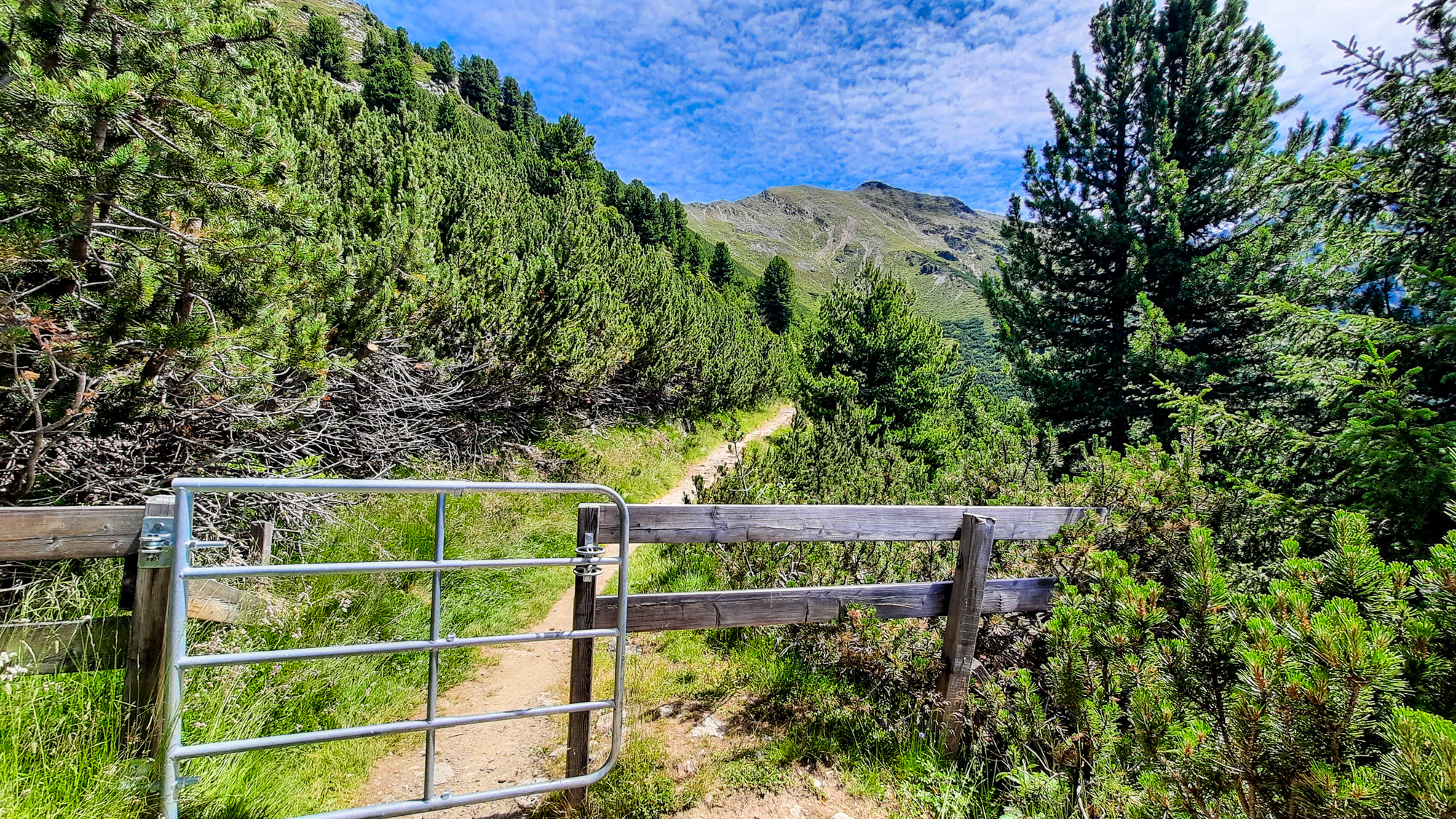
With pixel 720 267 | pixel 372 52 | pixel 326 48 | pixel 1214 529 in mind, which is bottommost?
pixel 1214 529

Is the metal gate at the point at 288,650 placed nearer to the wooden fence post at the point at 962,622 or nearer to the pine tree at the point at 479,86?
the wooden fence post at the point at 962,622

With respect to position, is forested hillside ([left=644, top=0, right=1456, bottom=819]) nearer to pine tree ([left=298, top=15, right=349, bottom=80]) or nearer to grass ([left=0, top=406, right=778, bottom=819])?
grass ([left=0, top=406, right=778, bottom=819])

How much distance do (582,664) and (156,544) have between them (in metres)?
1.78

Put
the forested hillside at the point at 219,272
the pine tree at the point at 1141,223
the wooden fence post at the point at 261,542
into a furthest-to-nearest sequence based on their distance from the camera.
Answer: the pine tree at the point at 1141,223 < the wooden fence post at the point at 261,542 < the forested hillside at the point at 219,272

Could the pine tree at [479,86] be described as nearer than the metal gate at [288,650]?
No

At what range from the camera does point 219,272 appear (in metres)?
3.07

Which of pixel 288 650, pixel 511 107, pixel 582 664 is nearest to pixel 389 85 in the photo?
pixel 511 107

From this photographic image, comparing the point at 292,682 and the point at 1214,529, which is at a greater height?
the point at 1214,529

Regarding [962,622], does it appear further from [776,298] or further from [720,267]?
[776,298]

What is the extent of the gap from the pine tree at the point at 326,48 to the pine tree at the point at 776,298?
42.4m

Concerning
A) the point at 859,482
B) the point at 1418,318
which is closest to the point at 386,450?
the point at 859,482

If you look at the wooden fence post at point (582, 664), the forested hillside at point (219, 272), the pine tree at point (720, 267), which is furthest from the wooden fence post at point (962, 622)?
the pine tree at point (720, 267)

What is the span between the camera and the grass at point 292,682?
208cm

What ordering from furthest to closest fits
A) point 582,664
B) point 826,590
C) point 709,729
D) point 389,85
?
point 389,85 → point 709,729 → point 826,590 → point 582,664
